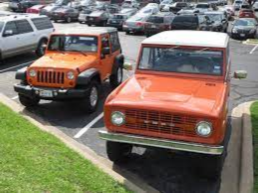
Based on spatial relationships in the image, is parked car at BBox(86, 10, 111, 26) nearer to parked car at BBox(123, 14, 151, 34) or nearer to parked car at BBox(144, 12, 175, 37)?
parked car at BBox(123, 14, 151, 34)

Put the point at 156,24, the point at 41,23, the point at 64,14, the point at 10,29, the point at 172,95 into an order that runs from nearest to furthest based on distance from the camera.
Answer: the point at 172,95 < the point at 10,29 < the point at 41,23 < the point at 156,24 < the point at 64,14

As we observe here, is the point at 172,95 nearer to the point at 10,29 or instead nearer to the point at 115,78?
the point at 115,78

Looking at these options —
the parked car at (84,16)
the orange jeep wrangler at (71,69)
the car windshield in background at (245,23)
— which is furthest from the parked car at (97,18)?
the orange jeep wrangler at (71,69)

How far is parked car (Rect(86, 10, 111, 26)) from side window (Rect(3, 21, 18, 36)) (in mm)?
20753

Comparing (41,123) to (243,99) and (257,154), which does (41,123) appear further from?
(243,99)

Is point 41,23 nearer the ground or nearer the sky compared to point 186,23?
nearer the sky

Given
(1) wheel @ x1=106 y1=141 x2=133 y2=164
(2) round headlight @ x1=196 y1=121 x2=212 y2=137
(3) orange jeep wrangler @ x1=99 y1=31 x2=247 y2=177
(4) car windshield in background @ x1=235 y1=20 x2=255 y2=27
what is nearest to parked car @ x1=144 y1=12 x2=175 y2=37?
(4) car windshield in background @ x1=235 y1=20 x2=255 y2=27

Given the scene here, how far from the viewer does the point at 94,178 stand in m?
6.04

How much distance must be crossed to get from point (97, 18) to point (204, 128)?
32013mm

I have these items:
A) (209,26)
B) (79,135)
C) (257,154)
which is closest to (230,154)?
(257,154)

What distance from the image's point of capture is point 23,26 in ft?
57.0

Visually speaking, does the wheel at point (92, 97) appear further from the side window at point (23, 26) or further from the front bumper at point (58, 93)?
the side window at point (23, 26)

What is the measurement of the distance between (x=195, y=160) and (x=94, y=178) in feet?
7.30

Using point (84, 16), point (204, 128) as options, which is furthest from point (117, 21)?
point (204, 128)
